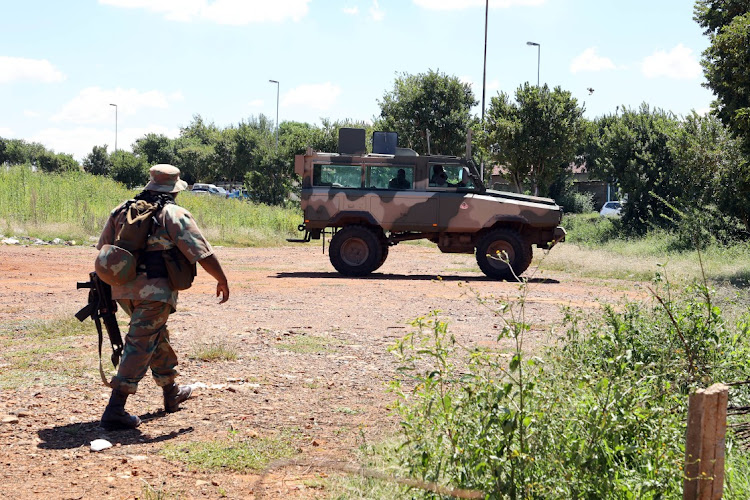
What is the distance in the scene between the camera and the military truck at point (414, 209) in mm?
14938

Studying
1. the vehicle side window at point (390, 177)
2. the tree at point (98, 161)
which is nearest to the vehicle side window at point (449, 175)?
the vehicle side window at point (390, 177)

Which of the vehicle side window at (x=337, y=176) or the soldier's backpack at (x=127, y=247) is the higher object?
the vehicle side window at (x=337, y=176)

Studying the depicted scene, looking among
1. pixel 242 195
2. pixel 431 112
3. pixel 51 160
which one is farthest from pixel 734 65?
pixel 51 160

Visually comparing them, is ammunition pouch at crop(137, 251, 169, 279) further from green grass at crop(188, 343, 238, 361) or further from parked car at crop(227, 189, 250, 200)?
parked car at crop(227, 189, 250, 200)

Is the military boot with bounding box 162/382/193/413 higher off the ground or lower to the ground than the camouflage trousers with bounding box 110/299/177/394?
lower

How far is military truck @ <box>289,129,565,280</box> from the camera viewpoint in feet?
49.0

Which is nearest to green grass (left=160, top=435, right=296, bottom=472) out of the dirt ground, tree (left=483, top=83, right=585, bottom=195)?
the dirt ground

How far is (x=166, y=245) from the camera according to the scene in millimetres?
5055

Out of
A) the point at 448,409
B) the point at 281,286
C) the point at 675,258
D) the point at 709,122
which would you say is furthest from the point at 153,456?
the point at 709,122

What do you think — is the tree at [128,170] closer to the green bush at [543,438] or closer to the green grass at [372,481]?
the green grass at [372,481]

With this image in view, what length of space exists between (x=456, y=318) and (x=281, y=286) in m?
4.15

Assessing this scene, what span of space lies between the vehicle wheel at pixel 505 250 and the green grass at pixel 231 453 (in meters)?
10.5

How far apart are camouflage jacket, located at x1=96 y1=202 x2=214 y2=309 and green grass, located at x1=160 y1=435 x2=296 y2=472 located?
93cm

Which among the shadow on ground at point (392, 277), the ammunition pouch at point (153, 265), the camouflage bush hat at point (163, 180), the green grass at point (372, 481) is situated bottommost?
the green grass at point (372, 481)
